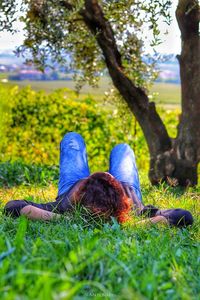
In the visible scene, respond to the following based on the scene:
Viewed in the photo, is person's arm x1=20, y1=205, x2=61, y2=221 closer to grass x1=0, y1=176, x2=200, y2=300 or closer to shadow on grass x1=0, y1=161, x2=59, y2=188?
grass x1=0, y1=176, x2=200, y2=300

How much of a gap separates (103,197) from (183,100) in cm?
386

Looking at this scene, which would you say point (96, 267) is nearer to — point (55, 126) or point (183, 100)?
point (183, 100)

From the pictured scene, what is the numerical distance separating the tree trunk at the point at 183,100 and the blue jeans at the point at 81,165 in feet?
5.40

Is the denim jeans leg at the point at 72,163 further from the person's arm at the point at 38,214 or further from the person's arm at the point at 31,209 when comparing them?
the person's arm at the point at 38,214

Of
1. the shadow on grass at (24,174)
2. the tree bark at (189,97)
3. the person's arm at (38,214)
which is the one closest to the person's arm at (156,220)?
the person's arm at (38,214)

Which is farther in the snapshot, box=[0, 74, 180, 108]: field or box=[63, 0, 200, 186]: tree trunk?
box=[0, 74, 180, 108]: field

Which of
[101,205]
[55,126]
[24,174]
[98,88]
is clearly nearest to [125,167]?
[101,205]

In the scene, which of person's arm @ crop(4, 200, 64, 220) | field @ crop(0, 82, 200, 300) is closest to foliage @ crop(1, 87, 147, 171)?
field @ crop(0, 82, 200, 300)

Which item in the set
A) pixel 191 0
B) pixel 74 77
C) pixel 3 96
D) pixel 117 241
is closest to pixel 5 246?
pixel 117 241

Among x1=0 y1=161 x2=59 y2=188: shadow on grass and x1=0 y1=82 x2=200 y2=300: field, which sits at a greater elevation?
x1=0 y1=82 x2=200 y2=300: field

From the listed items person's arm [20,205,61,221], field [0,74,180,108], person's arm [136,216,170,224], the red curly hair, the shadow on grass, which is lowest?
the shadow on grass

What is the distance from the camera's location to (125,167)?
6.88 m

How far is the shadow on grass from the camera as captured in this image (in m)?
9.41

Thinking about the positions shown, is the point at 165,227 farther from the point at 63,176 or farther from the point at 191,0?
the point at 191,0
